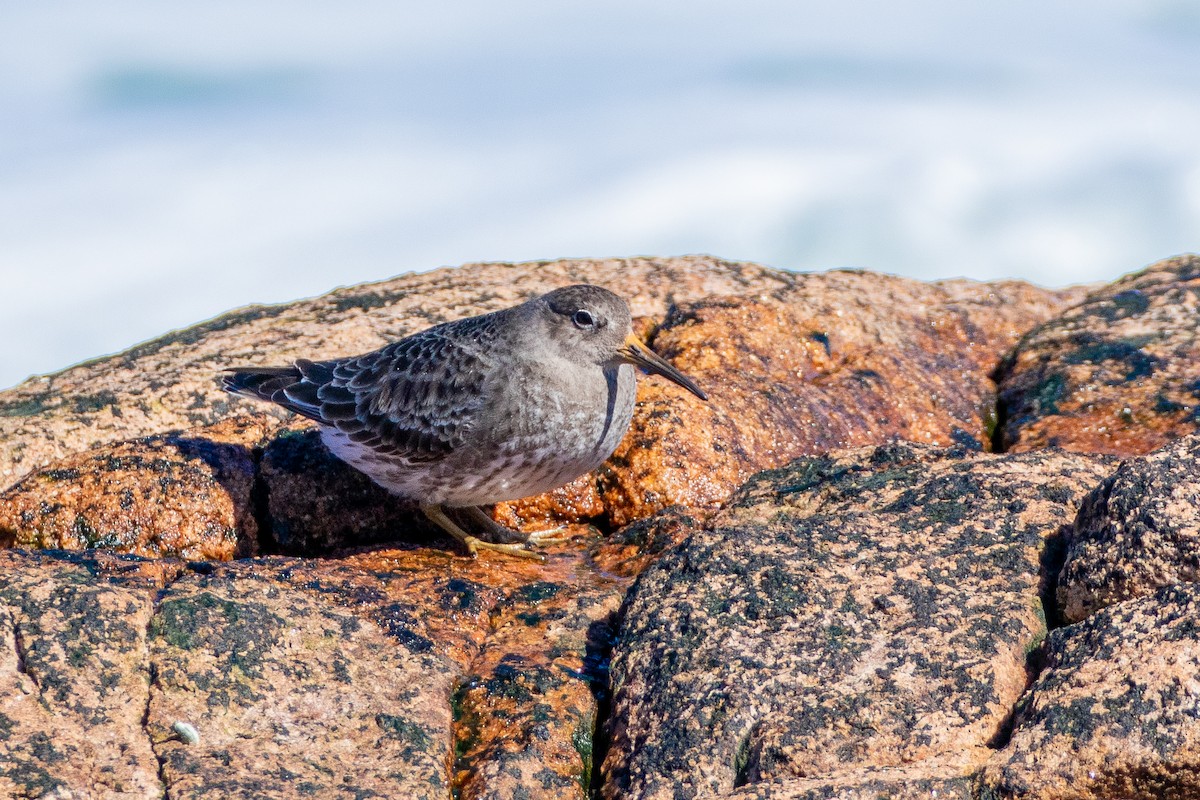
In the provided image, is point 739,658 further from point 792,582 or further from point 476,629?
point 476,629

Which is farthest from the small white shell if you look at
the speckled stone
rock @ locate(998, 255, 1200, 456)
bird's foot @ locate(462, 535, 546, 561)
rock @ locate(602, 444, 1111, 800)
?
rock @ locate(998, 255, 1200, 456)

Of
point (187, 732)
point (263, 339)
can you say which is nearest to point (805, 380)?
point (263, 339)

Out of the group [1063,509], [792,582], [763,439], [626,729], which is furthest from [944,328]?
[626,729]

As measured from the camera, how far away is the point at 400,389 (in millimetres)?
7484

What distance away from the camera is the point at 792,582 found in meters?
5.31

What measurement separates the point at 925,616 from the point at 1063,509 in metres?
1.19

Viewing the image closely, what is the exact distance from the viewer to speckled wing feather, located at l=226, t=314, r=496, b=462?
7.21 m

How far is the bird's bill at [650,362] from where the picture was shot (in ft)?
24.3

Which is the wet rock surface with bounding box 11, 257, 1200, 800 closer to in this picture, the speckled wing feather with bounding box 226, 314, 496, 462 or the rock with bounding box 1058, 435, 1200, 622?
the rock with bounding box 1058, 435, 1200, 622

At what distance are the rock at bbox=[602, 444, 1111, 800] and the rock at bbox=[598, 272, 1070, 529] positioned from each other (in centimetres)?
152

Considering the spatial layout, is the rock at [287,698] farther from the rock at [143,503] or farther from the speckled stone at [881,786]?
the rock at [143,503]

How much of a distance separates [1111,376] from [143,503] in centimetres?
677

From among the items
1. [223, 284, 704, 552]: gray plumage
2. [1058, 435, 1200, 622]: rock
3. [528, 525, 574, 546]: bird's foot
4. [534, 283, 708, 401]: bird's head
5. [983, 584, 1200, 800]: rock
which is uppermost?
[534, 283, 708, 401]: bird's head

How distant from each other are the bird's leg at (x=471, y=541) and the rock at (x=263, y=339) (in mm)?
1669
